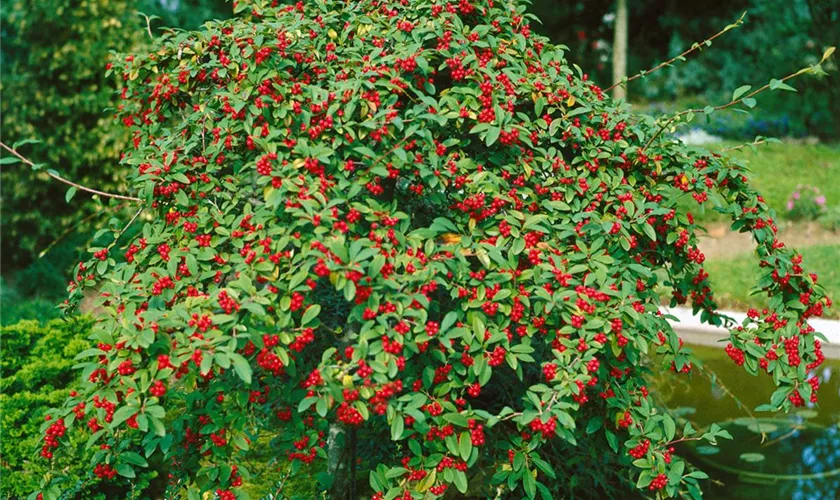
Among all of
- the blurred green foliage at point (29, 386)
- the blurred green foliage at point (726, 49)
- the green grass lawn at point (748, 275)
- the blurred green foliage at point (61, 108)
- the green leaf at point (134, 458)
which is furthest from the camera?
the blurred green foliage at point (726, 49)

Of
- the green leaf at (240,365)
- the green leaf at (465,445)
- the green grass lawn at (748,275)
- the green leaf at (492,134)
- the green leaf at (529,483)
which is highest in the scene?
the green leaf at (492,134)

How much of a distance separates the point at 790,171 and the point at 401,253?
863 cm

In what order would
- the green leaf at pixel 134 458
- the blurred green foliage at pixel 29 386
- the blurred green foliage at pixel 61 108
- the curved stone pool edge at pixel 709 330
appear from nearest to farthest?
the green leaf at pixel 134 458 < the blurred green foliage at pixel 29 386 < the curved stone pool edge at pixel 709 330 < the blurred green foliage at pixel 61 108

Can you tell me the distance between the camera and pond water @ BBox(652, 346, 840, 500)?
392 centimetres

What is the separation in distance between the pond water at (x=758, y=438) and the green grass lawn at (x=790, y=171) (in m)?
3.65

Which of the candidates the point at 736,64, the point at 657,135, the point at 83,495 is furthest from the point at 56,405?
the point at 736,64

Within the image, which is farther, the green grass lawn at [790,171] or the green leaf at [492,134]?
the green grass lawn at [790,171]

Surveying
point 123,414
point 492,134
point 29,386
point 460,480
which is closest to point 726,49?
point 492,134

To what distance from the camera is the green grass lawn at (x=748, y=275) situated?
20.2 feet

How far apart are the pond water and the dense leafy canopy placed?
1156 mm

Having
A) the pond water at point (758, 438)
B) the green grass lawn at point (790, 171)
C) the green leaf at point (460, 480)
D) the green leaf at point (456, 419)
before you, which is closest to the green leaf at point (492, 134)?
the green leaf at point (456, 419)

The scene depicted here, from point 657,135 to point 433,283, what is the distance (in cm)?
121

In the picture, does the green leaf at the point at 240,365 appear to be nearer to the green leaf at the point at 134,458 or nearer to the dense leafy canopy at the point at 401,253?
the dense leafy canopy at the point at 401,253

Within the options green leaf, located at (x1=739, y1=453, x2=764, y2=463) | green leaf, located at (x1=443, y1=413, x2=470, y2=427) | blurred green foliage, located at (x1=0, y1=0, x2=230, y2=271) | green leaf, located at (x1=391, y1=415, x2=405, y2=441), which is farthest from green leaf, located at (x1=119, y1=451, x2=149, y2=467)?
blurred green foliage, located at (x1=0, y1=0, x2=230, y2=271)
